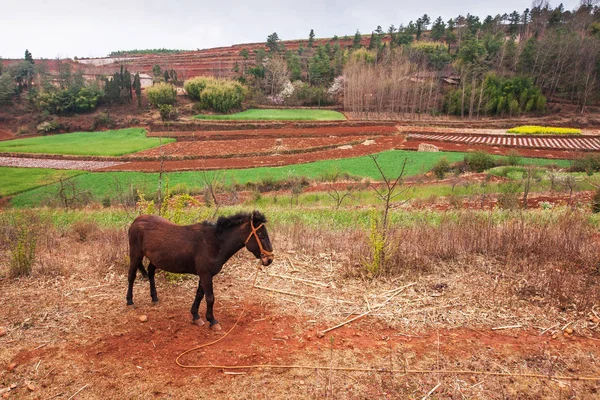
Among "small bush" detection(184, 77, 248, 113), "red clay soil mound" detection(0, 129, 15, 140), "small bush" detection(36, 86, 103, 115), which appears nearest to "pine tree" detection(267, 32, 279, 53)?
"small bush" detection(184, 77, 248, 113)

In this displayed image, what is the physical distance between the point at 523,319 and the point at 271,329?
148 inches

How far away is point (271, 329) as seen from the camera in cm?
513

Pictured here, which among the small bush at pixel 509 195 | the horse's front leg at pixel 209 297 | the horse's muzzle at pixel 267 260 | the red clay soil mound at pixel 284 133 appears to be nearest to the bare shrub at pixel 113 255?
the horse's front leg at pixel 209 297

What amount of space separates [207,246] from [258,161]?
32912 millimetres

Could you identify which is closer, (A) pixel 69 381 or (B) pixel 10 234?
(A) pixel 69 381

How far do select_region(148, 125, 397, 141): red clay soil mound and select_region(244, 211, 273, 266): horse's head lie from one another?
4467cm

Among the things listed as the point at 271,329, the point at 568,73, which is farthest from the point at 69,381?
the point at 568,73

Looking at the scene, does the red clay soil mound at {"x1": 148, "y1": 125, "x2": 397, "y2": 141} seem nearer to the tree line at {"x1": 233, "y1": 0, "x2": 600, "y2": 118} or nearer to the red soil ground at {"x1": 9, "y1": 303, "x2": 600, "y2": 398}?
the tree line at {"x1": 233, "y1": 0, "x2": 600, "y2": 118}

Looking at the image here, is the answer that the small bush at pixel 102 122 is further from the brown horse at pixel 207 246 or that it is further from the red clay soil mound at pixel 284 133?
the brown horse at pixel 207 246

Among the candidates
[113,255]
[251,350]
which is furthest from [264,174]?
[251,350]

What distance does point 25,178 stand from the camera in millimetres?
30375

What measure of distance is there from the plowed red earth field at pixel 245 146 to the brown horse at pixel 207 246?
3491 centimetres

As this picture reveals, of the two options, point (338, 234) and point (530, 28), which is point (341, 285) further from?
point (530, 28)

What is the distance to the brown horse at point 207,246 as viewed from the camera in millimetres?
4953
